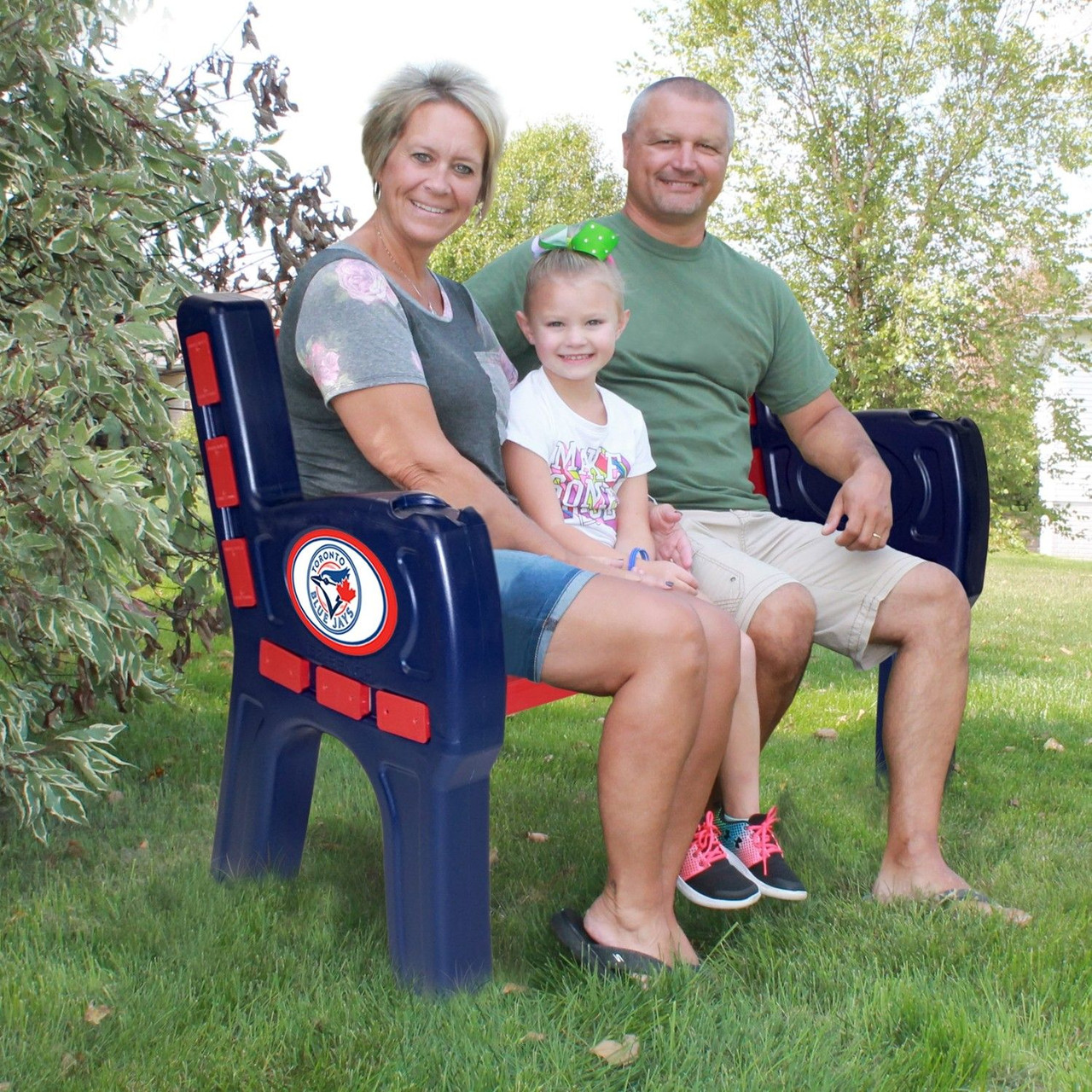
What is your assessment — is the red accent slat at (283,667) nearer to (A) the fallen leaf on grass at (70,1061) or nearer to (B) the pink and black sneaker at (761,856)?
(A) the fallen leaf on grass at (70,1061)

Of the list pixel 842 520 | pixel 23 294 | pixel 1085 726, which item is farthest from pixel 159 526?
pixel 1085 726

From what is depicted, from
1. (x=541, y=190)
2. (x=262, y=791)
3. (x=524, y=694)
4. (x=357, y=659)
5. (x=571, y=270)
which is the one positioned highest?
(x=541, y=190)

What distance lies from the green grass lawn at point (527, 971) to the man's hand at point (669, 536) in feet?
2.37

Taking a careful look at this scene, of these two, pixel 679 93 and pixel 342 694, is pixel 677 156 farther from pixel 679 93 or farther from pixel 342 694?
pixel 342 694

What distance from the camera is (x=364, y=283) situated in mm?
2256

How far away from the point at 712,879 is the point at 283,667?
0.90 m

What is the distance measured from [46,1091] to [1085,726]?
3.93 meters

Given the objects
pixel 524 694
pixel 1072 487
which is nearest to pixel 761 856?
pixel 524 694

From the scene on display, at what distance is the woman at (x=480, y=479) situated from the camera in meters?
2.06

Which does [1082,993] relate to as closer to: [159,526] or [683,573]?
[683,573]

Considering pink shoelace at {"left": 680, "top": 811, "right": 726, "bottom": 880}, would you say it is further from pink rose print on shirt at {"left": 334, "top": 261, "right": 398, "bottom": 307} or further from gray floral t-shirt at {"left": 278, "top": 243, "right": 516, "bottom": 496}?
pink rose print on shirt at {"left": 334, "top": 261, "right": 398, "bottom": 307}

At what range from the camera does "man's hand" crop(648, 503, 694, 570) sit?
2811 millimetres

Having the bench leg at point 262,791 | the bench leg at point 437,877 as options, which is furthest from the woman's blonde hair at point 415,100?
the bench leg at point 437,877

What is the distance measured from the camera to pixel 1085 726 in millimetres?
4578
